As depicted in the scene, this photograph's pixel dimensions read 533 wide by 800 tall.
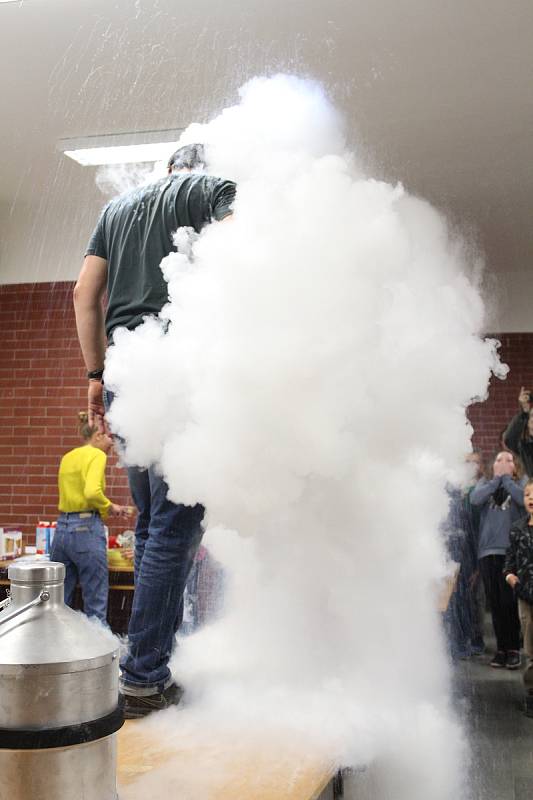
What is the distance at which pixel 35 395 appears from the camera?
6.10 m

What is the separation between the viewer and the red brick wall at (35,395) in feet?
19.7

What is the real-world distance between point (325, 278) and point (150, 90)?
7.46 ft

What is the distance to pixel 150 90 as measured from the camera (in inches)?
146

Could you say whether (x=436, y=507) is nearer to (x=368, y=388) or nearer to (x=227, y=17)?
(x=368, y=388)

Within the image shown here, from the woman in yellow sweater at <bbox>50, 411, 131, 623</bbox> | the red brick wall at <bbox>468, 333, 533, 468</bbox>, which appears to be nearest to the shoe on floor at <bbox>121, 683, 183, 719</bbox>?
the woman in yellow sweater at <bbox>50, 411, 131, 623</bbox>

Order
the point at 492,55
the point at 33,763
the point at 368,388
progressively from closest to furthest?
the point at 33,763
the point at 368,388
the point at 492,55

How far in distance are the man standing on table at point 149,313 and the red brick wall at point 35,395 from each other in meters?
3.97

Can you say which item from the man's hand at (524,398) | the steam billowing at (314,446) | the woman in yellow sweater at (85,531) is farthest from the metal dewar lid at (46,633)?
the man's hand at (524,398)

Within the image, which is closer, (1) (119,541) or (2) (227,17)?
(2) (227,17)

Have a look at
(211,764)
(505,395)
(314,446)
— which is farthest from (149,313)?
(505,395)

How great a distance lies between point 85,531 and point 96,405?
2.70 metres

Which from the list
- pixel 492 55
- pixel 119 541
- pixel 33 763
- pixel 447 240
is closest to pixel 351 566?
pixel 33 763

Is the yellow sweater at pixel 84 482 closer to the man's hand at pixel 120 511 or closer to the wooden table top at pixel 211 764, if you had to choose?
the man's hand at pixel 120 511

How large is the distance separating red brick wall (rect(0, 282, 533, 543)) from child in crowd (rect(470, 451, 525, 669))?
9.99 feet
